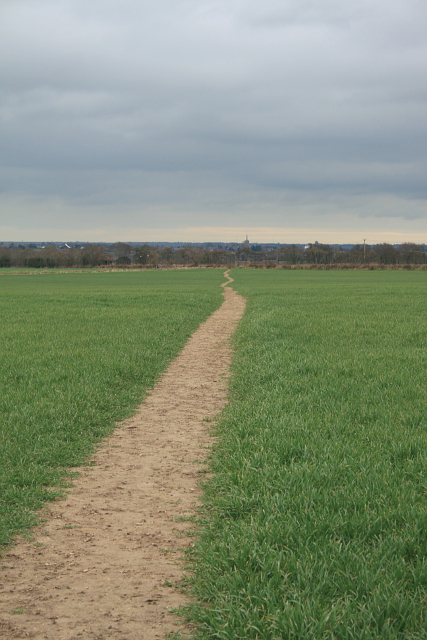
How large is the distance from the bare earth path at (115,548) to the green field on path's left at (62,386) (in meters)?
0.35

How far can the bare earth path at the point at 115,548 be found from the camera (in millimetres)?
3217

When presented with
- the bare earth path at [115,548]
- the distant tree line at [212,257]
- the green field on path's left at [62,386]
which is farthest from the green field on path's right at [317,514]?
the distant tree line at [212,257]

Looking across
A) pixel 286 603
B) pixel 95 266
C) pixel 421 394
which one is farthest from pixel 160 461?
pixel 95 266

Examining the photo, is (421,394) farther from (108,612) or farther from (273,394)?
(108,612)

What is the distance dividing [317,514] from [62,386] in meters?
5.76

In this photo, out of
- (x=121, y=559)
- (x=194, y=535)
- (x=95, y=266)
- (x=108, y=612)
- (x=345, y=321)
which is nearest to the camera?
(x=108, y=612)

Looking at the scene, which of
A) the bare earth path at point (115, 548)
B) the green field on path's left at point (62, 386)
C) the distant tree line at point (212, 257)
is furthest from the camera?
the distant tree line at point (212, 257)

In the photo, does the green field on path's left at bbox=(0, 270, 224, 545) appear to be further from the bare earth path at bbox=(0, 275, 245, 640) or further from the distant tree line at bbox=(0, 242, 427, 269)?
the distant tree line at bbox=(0, 242, 427, 269)

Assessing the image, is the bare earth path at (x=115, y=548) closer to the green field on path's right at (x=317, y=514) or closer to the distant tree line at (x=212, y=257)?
the green field on path's right at (x=317, y=514)

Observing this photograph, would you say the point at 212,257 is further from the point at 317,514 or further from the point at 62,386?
the point at 317,514

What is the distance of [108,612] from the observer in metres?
3.28

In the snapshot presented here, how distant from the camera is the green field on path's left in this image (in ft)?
17.5

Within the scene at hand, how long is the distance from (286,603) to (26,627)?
61.5 inches

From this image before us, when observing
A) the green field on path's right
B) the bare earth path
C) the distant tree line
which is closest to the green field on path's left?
the bare earth path
